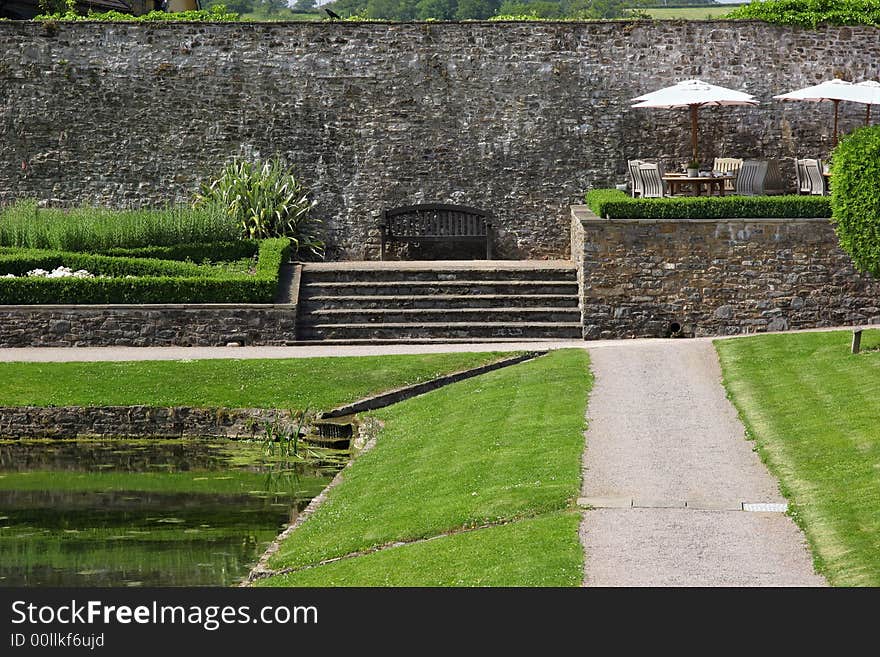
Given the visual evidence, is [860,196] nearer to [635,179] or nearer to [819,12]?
[635,179]

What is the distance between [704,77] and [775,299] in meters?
5.34

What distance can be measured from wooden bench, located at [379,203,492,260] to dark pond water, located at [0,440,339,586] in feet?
30.2

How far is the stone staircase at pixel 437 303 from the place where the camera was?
23.1m

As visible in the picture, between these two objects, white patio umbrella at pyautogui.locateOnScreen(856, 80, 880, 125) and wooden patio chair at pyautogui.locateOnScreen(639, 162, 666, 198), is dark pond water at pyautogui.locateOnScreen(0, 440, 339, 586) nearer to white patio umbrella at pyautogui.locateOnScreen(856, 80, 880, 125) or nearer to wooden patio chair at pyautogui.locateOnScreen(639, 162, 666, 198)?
wooden patio chair at pyautogui.locateOnScreen(639, 162, 666, 198)

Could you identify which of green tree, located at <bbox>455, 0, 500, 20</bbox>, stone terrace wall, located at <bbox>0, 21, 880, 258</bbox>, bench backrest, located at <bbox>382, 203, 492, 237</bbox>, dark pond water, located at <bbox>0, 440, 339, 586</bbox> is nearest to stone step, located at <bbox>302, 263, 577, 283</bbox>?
stone terrace wall, located at <bbox>0, 21, 880, 258</bbox>

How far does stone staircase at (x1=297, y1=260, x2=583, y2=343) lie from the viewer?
2306 centimetres

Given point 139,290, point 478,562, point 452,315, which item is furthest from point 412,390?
point 478,562

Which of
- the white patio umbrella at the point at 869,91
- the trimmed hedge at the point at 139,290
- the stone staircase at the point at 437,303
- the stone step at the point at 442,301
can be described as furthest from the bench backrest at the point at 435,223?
the white patio umbrella at the point at 869,91

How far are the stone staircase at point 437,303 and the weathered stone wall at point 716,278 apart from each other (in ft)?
2.82

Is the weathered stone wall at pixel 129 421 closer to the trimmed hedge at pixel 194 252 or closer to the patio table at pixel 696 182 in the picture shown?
the trimmed hedge at pixel 194 252

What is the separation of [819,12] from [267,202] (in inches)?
405

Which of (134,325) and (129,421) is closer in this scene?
(129,421)

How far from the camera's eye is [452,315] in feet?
76.8
